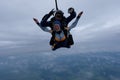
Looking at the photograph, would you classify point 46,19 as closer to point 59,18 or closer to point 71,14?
point 59,18

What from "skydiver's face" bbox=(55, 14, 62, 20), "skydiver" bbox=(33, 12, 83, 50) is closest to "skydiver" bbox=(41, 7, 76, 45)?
"skydiver's face" bbox=(55, 14, 62, 20)

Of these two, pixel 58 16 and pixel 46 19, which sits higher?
pixel 58 16

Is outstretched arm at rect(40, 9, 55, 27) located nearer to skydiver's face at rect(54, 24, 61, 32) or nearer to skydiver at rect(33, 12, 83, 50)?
skydiver at rect(33, 12, 83, 50)

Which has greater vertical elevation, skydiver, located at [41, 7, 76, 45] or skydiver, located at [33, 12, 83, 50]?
skydiver, located at [41, 7, 76, 45]

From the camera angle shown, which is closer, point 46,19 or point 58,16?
point 46,19

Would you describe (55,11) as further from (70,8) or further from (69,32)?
(69,32)

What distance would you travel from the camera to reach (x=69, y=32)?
1493 centimetres

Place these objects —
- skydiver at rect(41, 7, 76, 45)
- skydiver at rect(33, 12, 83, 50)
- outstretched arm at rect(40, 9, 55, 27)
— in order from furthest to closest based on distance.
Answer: skydiver at rect(33, 12, 83, 50) → skydiver at rect(41, 7, 76, 45) → outstretched arm at rect(40, 9, 55, 27)

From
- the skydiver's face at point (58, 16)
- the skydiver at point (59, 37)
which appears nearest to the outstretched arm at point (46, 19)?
the skydiver at point (59, 37)

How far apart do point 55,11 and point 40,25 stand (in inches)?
54.7

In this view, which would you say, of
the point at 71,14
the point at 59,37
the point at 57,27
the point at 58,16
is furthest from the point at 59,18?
the point at 59,37

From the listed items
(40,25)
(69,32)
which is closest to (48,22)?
(40,25)

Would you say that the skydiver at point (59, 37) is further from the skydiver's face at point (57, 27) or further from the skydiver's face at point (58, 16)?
the skydiver's face at point (58, 16)

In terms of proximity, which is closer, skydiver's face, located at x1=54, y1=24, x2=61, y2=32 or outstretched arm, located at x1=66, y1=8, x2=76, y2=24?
outstretched arm, located at x1=66, y1=8, x2=76, y2=24
